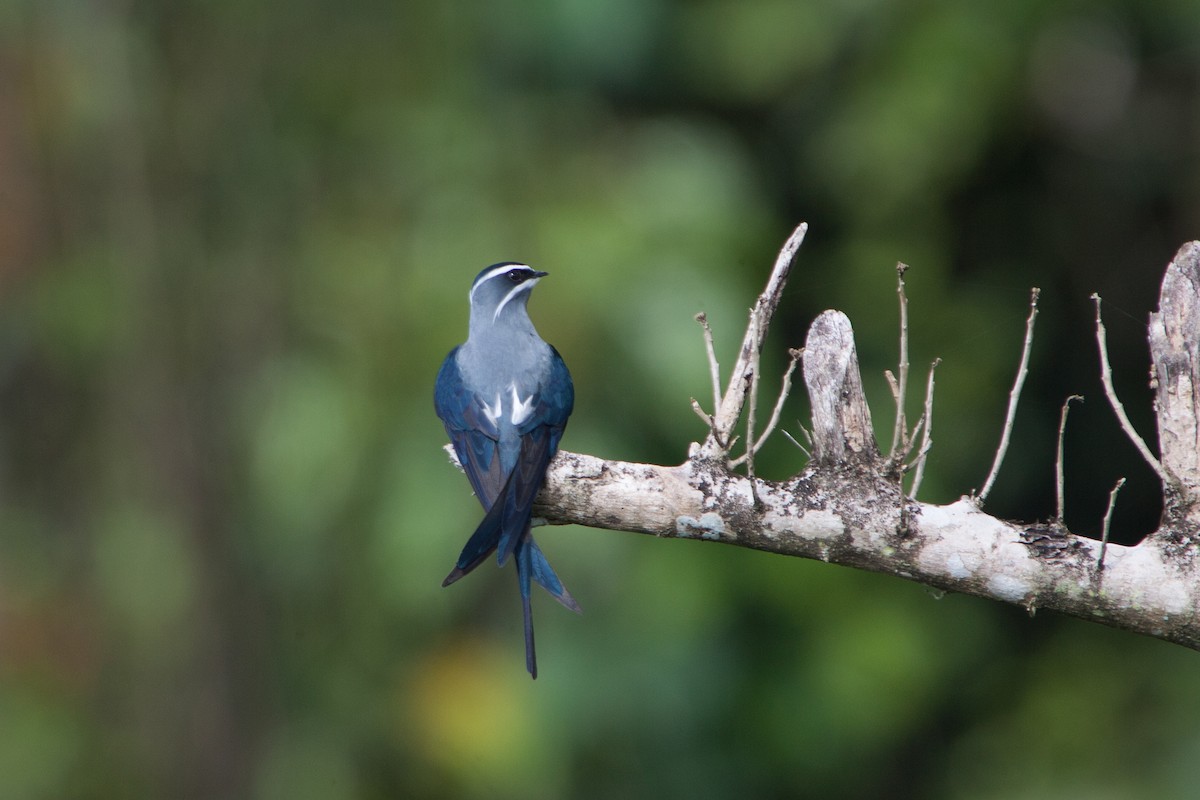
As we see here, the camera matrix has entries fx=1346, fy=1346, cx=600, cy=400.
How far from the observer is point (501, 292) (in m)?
3.71

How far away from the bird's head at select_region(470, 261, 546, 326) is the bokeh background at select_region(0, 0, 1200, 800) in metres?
1.78

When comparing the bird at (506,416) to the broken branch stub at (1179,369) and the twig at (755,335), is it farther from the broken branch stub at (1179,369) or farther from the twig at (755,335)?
the broken branch stub at (1179,369)

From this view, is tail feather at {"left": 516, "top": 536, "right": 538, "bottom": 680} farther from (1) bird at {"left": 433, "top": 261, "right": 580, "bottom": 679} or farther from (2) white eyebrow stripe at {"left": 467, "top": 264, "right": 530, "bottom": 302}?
(2) white eyebrow stripe at {"left": 467, "top": 264, "right": 530, "bottom": 302}

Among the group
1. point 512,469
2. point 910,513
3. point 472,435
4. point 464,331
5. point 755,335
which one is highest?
point 464,331

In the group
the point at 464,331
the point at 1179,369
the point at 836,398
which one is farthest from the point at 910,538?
the point at 464,331

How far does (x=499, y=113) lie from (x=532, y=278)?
2.54m

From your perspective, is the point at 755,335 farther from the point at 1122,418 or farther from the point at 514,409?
the point at 514,409

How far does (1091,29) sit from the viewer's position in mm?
6336

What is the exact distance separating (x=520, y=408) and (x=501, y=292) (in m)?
0.49

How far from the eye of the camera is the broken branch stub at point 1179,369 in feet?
8.04

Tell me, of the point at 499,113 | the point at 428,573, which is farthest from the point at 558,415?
the point at 499,113

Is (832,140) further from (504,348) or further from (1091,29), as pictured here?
(504,348)

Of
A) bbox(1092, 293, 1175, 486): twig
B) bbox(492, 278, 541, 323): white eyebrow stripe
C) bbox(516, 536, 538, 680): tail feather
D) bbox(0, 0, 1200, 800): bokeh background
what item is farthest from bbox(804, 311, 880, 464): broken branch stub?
bbox(0, 0, 1200, 800): bokeh background

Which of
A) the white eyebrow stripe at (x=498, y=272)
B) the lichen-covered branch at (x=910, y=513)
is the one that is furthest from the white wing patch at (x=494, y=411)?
the lichen-covered branch at (x=910, y=513)
